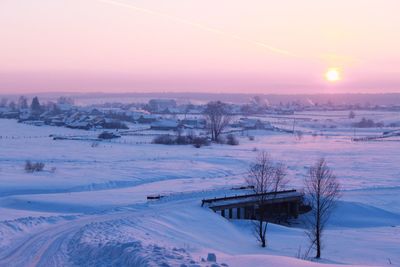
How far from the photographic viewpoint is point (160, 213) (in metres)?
25.5

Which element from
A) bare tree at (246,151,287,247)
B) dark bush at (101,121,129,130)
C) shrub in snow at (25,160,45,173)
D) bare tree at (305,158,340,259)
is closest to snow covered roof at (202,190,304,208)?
bare tree at (246,151,287,247)

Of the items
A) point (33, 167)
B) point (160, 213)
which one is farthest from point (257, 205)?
point (33, 167)

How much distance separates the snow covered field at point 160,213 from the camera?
15664 millimetres

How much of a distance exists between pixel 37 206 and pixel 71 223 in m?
7.59

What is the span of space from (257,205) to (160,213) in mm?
7922

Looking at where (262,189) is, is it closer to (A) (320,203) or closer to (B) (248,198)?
(B) (248,198)

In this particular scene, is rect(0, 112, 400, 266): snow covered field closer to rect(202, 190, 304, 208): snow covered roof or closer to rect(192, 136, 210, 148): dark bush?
rect(202, 190, 304, 208): snow covered roof

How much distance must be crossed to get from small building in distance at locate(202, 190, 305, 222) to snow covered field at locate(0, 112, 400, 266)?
1473 mm

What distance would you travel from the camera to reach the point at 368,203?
34750 mm

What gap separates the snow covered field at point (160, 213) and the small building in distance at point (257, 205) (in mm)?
1473

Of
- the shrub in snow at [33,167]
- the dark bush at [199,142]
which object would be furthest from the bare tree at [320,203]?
the dark bush at [199,142]

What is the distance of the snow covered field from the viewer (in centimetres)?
1566

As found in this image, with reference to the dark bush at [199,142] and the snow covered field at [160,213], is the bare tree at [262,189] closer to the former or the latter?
the snow covered field at [160,213]

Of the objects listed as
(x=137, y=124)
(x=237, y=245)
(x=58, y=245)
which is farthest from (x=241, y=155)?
(x=137, y=124)
